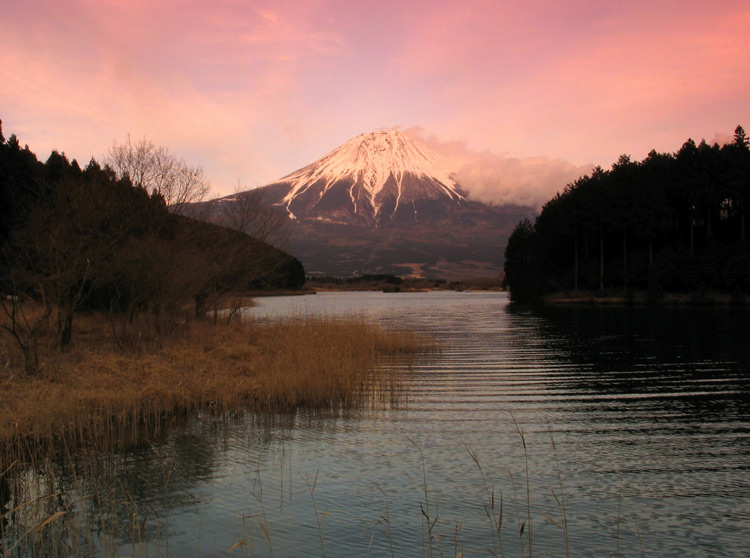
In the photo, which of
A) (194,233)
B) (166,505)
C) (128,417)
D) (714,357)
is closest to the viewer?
(166,505)

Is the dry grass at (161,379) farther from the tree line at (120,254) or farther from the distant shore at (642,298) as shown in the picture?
the distant shore at (642,298)

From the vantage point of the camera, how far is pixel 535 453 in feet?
30.5

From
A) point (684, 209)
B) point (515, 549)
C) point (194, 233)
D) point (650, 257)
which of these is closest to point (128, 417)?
point (515, 549)

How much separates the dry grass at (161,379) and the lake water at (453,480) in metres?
1.26

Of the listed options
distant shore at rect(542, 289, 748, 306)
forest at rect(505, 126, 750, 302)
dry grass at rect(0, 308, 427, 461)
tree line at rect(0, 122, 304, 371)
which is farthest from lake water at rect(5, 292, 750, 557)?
forest at rect(505, 126, 750, 302)

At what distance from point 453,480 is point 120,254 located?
1405 centimetres

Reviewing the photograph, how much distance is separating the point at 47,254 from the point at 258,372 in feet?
19.5

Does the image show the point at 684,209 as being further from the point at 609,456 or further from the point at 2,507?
the point at 2,507

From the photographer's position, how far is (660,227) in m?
61.8

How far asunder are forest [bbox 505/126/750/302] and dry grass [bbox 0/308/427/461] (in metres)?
48.1

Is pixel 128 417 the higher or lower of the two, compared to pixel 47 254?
lower

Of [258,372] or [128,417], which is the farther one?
[258,372]

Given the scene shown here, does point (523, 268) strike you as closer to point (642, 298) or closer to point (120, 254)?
point (642, 298)

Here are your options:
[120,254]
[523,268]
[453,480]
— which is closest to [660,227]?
[523,268]
